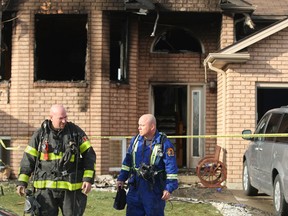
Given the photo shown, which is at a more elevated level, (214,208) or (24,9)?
(24,9)

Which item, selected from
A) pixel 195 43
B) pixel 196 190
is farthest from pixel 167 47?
pixel 196 190

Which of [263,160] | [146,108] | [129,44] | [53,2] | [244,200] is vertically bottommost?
[244,200]

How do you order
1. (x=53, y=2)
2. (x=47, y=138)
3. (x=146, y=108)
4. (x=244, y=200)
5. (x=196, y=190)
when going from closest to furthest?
(x=47, y=138) < (x=244, y=200) < (x=196, y=190) < (x=53, y=2) < (x=146, y=108)

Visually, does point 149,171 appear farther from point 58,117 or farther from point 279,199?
point 279,199

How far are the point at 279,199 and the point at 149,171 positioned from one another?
306 centimetres

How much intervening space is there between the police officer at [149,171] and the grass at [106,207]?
1851 mm

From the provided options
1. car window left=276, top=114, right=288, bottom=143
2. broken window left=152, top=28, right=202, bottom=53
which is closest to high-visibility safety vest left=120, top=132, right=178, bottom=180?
car window left=276, top=114, right=288, bottom=143

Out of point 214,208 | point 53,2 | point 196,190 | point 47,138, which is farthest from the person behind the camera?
point 53,2

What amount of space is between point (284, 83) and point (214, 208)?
4.08m

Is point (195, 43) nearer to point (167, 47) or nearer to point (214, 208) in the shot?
point (167, 47)

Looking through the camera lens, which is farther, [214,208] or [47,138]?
[214,208]

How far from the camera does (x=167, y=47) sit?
47.0 ft

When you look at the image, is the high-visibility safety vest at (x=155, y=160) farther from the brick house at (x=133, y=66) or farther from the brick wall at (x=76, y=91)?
the brick wall at (x=76, y=91)

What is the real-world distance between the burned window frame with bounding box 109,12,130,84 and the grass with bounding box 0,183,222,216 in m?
3.73
